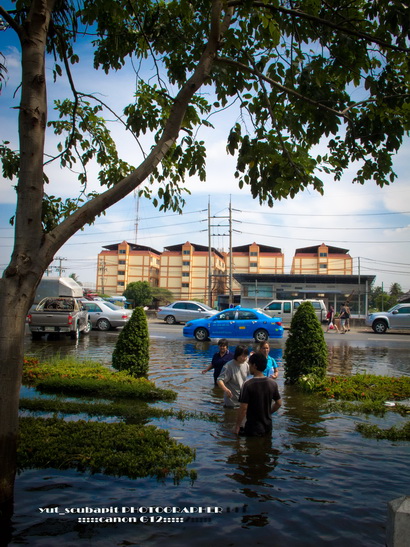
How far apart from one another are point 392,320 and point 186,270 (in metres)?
69.7

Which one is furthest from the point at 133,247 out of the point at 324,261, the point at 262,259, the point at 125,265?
the point at 324,261

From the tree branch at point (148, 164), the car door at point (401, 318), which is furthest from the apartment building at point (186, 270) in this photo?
the tree branch at point (148, 164)

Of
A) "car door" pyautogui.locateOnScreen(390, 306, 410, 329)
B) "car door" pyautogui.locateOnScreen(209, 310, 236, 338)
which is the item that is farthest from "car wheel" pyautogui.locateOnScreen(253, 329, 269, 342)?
"car door" pyautogui.locateOnScreen(390, 306, 410, 329)

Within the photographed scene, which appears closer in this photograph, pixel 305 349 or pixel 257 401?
pixel 257 401

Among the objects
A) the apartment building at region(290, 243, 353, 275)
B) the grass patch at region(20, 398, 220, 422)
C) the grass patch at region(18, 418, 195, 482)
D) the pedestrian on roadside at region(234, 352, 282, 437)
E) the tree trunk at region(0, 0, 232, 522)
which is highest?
the apartment building at region(290, 243, 353, 275)

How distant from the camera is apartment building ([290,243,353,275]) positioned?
283 feet

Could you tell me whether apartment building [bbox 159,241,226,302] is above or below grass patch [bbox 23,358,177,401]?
above

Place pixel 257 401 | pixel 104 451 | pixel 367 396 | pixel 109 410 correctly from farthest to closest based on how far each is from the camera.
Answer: pixel 367 396
pixel 109 410
pixel 257 401
pixel 104 451

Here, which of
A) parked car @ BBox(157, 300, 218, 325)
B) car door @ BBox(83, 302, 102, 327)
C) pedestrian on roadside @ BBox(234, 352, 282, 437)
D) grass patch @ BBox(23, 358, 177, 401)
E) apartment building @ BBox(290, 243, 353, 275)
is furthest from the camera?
A: apartment building @ BBox(290, 243, 353, 275)

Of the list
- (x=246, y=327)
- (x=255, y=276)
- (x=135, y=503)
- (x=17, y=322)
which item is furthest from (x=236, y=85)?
(x=255, y=276)

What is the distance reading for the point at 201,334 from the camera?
21.1 meters

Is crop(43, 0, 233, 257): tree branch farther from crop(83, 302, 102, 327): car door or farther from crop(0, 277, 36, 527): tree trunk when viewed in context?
crop(83, 302, 102, 327): car door

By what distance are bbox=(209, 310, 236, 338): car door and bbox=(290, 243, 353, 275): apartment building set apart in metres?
66.9

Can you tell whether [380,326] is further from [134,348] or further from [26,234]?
[26,234]
